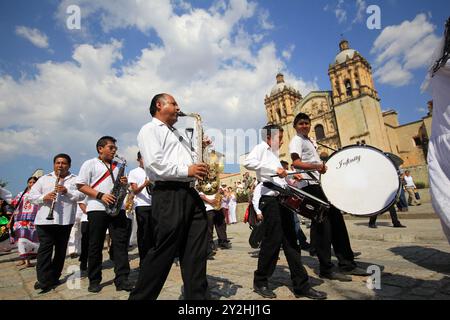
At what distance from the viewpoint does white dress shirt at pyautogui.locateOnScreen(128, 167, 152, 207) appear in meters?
4.70

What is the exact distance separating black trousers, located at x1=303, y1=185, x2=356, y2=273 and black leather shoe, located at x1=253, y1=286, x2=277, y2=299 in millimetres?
949

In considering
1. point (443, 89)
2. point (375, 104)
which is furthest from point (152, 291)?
point (375, 104)

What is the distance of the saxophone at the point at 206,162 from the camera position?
2.61 m

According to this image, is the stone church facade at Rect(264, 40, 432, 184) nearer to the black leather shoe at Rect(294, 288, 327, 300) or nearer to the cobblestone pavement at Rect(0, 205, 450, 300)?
the cobblestone pavement at Rect(0, 205, 450, 300)

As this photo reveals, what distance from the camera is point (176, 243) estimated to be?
7.12 ft

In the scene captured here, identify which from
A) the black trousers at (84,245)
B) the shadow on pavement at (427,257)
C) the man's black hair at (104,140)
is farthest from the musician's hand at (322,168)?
the black trousers at (84,245)

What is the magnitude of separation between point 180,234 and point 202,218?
0.28 meters

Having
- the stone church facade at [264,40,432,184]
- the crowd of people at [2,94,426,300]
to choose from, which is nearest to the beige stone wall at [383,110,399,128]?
the stone church facade at [264,40,432,184]

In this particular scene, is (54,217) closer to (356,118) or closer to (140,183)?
(140,183)

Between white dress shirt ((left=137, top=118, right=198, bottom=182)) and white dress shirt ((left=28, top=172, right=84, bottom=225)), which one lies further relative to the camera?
white dress shirt ((left=28, top=172, right=84, bottom=225))

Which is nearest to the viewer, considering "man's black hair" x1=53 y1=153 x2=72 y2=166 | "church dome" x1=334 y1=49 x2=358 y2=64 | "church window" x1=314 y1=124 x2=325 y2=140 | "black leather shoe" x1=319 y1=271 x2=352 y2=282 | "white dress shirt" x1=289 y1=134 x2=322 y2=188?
"black leather shoe" x1=319 y1=271 x2=352 y2=282

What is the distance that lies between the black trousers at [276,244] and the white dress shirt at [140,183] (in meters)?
2.43

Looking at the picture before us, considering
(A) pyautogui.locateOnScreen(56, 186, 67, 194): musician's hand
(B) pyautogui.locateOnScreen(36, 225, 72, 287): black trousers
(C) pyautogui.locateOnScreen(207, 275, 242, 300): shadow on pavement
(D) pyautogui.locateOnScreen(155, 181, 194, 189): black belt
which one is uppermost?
(A) pyautogui.locateOnScreen(56, 186, 67, 194): musician's hand
